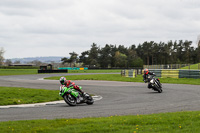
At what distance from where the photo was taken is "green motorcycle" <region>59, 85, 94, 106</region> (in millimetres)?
14469

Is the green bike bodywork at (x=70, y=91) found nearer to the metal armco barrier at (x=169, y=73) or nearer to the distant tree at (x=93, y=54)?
the metal armco barrier at (x=169, y=73)

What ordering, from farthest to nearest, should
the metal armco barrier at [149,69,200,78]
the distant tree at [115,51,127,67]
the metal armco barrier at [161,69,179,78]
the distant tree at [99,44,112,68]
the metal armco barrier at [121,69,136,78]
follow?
the distant tree at [99,44,112,68], the distant tree at [115,51,127,67], the metal armco barrier at [121,69,136,78], the metal armco barrier at [161,69,179,78], the metal armco barrier at [149,69,200,78]

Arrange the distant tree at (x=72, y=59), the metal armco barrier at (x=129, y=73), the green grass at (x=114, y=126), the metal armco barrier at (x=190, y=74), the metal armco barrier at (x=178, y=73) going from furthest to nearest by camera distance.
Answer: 1. the distant tree at (x=72, y=59)
2. the metal armco barrier at (x=129, y=73)
3. the metal armco barrier at (x=178, y=73)
4. the metal armco barrier at (x=190, y=74)
5. the green grass at (x=114, y=126)

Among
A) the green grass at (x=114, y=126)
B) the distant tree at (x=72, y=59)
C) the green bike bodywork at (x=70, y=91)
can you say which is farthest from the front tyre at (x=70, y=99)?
the distant tree at (x=72, y=59)

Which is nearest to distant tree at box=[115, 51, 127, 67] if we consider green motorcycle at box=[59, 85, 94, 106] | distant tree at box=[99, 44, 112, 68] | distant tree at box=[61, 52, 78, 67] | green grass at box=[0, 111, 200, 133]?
distant tree at box=[99, 44, 112, 68]

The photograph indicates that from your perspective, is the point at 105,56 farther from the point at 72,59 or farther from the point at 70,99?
the point at 70,99

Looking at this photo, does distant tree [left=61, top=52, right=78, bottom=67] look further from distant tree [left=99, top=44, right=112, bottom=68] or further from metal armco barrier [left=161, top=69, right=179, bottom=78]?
metal armco barrier [left=161, top=69, right=179, bottom=78]

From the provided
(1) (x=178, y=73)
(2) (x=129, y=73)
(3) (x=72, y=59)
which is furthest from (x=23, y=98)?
(3) (x=72, y=59)

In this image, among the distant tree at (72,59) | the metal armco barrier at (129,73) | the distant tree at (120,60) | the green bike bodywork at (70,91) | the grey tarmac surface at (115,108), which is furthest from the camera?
the distant tree at (72,59)

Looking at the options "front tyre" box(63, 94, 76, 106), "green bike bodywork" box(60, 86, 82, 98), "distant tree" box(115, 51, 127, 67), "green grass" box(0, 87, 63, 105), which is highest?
"distant tree" box(115, 51, 127, 67)

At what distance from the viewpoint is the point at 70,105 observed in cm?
1458

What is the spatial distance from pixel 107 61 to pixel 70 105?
407ft

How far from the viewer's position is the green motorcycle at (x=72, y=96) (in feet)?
47.5

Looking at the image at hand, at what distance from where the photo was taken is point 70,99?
14578 mm
